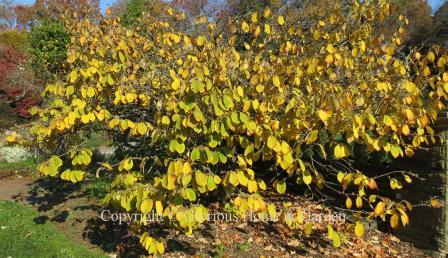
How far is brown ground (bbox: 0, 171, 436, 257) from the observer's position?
4.85m

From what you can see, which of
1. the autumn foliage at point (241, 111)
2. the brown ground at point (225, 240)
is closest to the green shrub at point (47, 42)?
the brown ground at point (225, 240)

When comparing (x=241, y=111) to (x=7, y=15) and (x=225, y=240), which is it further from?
(x=7, y=15)

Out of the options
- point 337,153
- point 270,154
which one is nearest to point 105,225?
point 270,154

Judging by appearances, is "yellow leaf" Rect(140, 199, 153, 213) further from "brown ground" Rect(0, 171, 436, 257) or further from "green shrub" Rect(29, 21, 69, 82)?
"green shrub" Rect(29, 21, 69, 82)

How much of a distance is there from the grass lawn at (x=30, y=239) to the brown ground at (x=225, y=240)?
6.0 inches

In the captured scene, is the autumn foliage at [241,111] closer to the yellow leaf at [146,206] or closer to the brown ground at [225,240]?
the yellow leaf at [146,206]

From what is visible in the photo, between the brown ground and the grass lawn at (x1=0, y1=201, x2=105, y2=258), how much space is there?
0.50 ft

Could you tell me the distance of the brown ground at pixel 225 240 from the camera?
4852 millimetres

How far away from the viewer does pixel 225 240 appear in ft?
16.7

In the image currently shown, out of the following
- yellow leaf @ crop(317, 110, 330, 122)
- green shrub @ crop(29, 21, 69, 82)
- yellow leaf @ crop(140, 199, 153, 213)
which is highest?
green shrub @ crop(29, 21, 69, 82)

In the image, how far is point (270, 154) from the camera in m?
3.46

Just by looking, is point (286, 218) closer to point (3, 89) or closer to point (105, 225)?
point (105, 225)

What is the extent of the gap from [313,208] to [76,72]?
371 centimetres

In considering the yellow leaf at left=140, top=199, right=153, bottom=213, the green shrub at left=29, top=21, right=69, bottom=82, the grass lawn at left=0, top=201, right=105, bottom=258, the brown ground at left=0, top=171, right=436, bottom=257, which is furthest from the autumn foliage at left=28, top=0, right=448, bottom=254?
the green shrub at left=29, top=21, right=69, bottom=82
